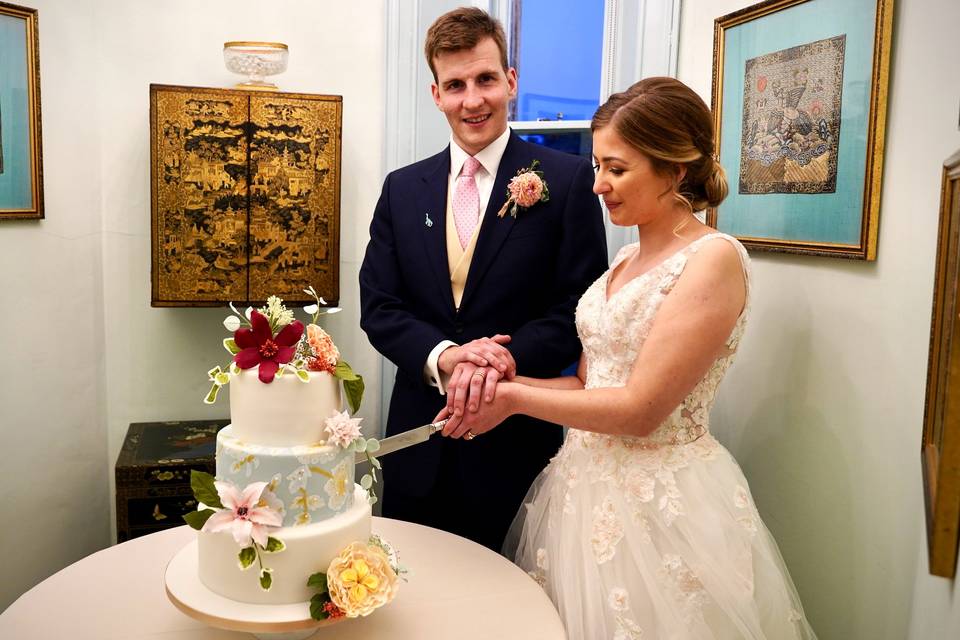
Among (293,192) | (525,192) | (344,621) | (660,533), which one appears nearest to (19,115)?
(293,192)

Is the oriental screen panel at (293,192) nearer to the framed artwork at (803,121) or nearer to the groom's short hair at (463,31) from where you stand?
the groom's short hair at (463,31)

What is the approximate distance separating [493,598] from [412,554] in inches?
11.1

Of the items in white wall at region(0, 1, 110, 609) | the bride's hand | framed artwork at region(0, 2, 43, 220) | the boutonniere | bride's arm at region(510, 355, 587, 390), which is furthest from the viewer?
white wall at region(0, 1, 110, 609)

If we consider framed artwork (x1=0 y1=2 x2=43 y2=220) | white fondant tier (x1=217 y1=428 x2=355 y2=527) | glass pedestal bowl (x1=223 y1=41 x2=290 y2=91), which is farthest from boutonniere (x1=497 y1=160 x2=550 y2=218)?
framed artwork (x1=0 y1=2 x2=43 y2=220)

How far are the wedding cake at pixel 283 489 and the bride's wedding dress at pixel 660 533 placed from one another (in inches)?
18.5

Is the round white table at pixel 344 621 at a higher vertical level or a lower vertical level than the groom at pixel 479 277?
lower

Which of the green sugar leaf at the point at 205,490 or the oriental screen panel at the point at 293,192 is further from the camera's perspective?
the oriental screen panel at the point at 293,192

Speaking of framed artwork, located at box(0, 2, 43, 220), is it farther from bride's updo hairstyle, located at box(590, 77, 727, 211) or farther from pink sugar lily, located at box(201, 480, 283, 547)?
bride's updo hairstyle, located at box(590, 77, 727, 211)

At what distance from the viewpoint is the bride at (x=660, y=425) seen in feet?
5.78

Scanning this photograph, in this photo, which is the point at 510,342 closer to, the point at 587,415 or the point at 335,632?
the point at 587,415

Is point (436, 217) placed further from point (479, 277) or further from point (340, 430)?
point (340, 430)

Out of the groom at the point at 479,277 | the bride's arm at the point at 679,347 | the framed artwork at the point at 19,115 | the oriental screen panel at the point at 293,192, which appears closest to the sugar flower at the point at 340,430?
the bride's arm at the point at 679,347

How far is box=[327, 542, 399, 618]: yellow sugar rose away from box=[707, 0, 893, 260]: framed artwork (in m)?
1.22

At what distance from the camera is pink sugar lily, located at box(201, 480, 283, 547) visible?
1.51m
